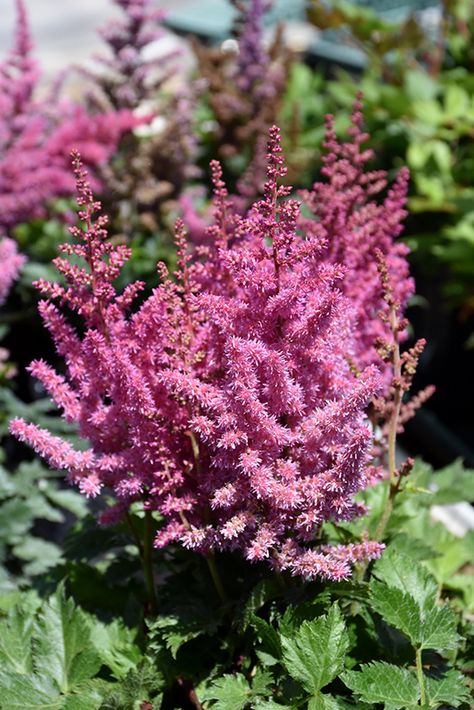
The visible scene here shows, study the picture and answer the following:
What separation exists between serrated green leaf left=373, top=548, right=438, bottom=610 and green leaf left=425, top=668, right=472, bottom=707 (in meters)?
0.09

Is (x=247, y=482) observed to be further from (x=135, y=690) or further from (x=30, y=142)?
(x=30, y=142)

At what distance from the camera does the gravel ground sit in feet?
32.6

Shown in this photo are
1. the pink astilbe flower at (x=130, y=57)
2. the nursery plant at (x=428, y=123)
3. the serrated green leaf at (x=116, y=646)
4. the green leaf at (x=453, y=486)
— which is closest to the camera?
the serrated green leaf at (x=116, y=646)

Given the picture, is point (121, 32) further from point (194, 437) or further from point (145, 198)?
point (194, 437)

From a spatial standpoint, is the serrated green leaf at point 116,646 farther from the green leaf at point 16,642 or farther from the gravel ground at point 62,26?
the gravel ground at point 62,26

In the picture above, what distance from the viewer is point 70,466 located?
1141 mm

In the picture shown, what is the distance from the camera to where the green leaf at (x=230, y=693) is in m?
1.10

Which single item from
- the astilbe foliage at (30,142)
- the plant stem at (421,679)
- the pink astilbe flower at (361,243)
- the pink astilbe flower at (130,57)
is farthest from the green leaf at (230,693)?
the pink astilbe flower at (130,57)

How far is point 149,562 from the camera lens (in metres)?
1.35

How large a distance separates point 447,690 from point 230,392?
0.47m

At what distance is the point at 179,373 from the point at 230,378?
0.23 feet

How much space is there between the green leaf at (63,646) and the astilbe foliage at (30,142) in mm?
1559

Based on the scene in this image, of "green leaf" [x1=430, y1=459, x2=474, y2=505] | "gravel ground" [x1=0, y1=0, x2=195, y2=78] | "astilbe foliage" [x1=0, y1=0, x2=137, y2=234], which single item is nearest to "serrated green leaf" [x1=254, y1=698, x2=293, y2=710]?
"green leaf" [x1=430, y1=459, x2=474, y2=505]

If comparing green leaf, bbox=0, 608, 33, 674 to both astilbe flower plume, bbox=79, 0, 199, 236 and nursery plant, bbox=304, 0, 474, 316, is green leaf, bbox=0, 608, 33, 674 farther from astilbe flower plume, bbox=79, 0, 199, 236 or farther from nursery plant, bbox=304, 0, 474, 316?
nursery plant, bbox=304, 0, 474, 316
